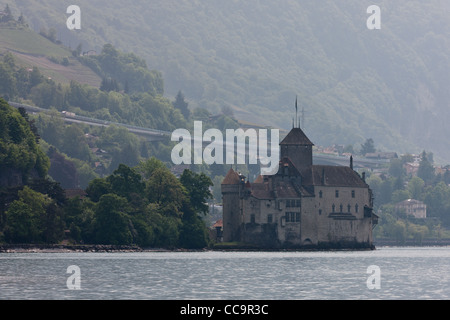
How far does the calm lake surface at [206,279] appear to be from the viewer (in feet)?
283

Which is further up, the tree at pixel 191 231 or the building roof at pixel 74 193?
the building roof at pixel 74 193

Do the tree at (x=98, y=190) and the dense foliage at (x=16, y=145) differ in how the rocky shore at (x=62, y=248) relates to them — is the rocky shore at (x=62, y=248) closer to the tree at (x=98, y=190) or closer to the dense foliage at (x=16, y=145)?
the tree at (x=98, y=190)

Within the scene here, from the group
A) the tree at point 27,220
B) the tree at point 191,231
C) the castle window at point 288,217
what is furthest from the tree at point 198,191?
the tree at point 27,220

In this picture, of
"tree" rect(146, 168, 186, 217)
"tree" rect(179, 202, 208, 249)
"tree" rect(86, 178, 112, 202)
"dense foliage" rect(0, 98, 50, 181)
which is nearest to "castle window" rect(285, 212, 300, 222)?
"tree" rect(179, 202, 208, 249)

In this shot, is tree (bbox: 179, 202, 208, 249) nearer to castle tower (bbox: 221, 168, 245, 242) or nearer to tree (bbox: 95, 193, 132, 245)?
castle tower (bbox: 221, 168, 245, 242)

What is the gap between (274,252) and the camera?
185625 millimetres

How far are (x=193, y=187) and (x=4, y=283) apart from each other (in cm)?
9361

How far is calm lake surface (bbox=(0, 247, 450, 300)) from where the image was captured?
283ft

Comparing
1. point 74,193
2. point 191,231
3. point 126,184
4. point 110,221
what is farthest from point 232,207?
point 110,221

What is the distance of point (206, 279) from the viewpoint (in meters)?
102
